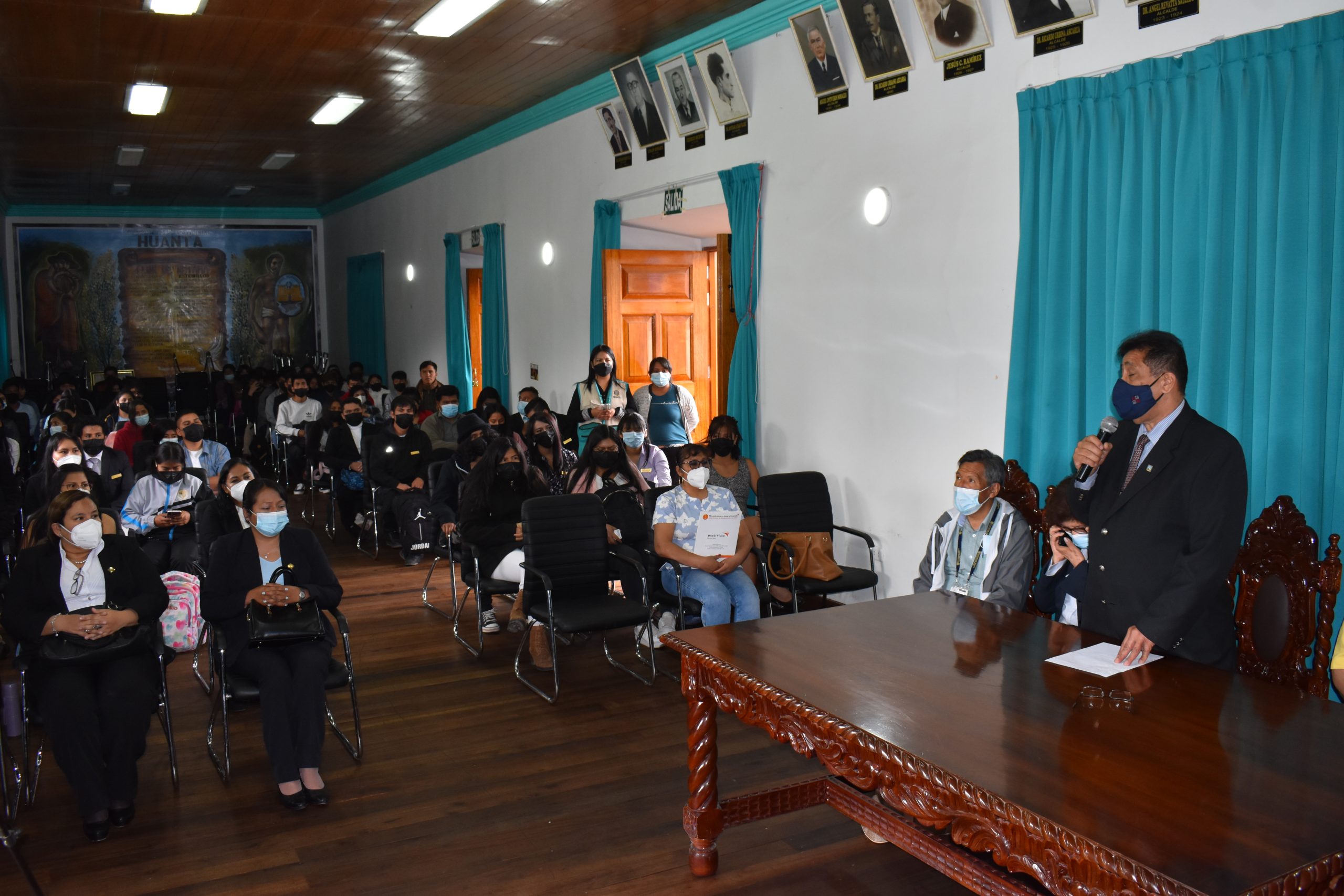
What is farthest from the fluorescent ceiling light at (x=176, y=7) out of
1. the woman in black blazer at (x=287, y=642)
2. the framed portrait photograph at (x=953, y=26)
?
the framed portrait photograph at (x=953, y=26)

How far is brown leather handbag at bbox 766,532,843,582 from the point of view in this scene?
579 cm

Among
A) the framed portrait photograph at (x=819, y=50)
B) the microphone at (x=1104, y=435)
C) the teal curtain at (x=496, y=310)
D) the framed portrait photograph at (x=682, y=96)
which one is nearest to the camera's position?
the microphone at (x=1104, y=435)

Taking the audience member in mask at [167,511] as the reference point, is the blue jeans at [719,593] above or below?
below

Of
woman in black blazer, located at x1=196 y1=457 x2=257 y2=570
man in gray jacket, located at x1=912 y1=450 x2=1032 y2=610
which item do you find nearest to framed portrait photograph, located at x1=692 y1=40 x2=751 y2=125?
man in gray jacket, located at x1=912 y1=450 x2=1032 y2=610

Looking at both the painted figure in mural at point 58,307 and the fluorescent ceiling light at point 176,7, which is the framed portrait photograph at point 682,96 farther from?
the painted figure in mural at point 58,307

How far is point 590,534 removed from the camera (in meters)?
5.62

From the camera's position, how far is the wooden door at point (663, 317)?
9445 mm

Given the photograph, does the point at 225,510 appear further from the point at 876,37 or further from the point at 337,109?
the point at 337,109

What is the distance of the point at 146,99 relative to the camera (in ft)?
31.5

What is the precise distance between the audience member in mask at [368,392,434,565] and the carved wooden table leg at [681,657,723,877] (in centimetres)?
515

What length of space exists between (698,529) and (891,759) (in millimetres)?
3099

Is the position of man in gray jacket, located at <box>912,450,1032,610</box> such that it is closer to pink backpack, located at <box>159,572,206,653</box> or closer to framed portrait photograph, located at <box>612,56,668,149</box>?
pink backpack, located at <box>159,572,206,653</box>

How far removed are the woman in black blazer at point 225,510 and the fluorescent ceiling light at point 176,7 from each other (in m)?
3.14

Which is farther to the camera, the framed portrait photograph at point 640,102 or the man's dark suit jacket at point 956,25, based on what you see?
the framed portrait photograph at point 640,102
